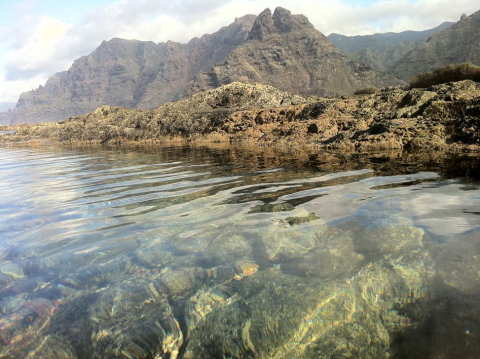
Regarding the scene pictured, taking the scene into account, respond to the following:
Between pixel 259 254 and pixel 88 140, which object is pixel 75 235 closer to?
pixel 259 254

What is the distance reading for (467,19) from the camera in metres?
121

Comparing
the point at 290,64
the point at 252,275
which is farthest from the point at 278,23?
the point at 252,275

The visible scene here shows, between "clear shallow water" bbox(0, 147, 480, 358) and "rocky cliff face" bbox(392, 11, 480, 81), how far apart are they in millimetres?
126154

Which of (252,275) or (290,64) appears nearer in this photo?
(252,275)

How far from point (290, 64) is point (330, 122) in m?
159

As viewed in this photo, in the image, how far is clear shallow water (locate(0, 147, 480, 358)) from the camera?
5.72ft

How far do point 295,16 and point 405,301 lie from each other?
703 ft

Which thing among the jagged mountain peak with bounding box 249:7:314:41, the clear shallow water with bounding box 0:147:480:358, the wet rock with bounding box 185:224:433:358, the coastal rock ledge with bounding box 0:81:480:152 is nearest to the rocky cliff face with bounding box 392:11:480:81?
the jagged mountain peak with bounding box 249:7:314:41

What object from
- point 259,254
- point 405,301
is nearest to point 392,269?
point 405,301

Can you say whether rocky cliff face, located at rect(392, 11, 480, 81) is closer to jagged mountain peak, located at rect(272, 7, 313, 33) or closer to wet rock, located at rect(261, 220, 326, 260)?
jagged mountain peak, located at rect(272, 7, 313, 33)

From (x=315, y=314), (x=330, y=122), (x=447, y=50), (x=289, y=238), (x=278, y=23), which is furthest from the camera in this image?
(x=278, y=23)

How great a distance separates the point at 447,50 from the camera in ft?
395

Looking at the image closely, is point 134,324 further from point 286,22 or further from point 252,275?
point 286,22

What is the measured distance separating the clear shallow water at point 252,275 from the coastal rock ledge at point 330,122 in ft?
14.5
